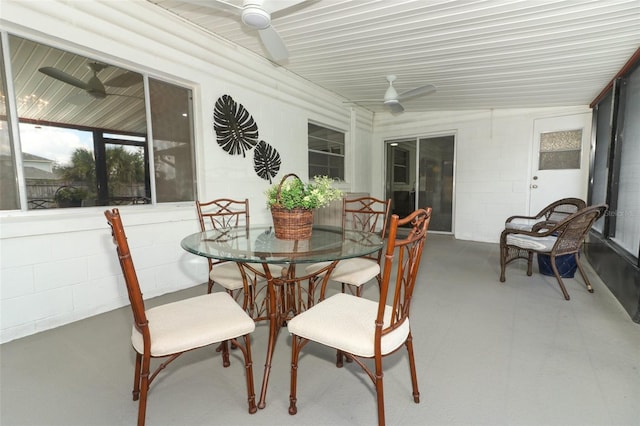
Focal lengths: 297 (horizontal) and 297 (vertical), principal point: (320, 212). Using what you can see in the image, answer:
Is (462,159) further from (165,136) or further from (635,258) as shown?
(165,136)

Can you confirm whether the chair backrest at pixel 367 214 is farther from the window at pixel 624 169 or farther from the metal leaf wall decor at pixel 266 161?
the window at pixel 624 169

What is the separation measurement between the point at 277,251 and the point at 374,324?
0.63 m

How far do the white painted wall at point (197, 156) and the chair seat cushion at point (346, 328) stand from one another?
2.13 meters

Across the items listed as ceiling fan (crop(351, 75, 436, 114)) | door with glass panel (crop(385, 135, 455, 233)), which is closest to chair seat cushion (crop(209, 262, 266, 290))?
ceiling fan (crop(351, 75, 436, 114))

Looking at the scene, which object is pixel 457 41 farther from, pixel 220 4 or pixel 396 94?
pixel 220 4

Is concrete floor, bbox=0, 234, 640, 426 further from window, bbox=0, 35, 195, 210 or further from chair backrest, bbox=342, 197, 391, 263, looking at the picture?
window, bbox=0, 35, 195, 210

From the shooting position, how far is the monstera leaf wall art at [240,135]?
344cm

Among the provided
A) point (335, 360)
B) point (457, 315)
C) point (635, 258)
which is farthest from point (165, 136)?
point (635, 258)

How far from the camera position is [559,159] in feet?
16.5

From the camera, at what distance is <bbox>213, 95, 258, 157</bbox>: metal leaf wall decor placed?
11.2 feet

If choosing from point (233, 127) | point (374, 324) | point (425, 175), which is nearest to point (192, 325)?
point (374, 324)

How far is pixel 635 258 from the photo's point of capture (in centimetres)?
271

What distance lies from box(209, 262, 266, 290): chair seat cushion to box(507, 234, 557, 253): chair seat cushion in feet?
9.60

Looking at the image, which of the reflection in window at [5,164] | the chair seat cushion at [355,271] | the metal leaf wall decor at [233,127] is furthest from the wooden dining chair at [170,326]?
the metal leaf wall decor at [233,127]
